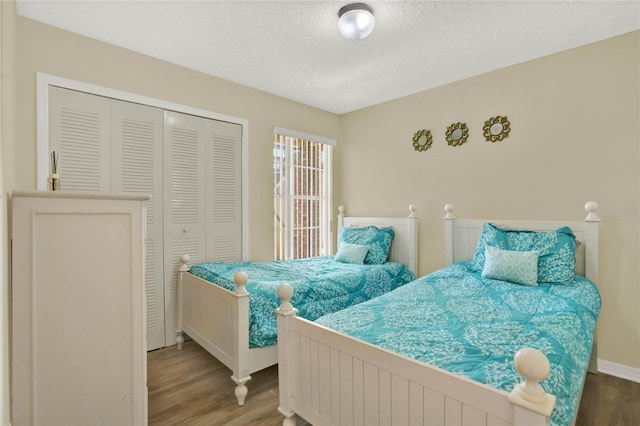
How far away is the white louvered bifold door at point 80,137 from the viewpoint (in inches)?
90.3

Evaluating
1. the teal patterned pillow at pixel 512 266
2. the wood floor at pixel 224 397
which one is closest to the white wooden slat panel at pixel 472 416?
the wood floor at pixel 224 397

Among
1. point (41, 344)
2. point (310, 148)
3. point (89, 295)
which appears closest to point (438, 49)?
point (310, 148)

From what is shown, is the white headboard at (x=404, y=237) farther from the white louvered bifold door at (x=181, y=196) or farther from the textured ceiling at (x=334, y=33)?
the white louvered bifold door at (x=181, y=196)

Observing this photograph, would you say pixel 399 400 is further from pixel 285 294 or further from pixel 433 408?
pixel 285 294

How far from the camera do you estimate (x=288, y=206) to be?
3.74m

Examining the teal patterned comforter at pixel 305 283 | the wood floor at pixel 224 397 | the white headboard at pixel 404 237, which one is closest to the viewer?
the wood floor at pixel 224 397

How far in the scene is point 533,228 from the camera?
105 inches

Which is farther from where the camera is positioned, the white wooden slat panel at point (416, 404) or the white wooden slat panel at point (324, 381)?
the white wooden slat panel at point (324, 381)

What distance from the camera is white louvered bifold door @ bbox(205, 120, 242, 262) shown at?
3059 millimetres

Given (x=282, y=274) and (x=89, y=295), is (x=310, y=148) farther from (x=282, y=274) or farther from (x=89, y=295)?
(x=89, y=295)

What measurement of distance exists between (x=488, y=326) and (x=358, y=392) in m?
0.67

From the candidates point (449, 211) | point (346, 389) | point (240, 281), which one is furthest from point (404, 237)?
point (346, 389)

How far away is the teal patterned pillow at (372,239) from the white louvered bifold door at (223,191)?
1165 millimetres

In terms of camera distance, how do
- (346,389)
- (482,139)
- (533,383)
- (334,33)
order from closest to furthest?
(533,383) < (346,389) < (334,33) < (482,139)
